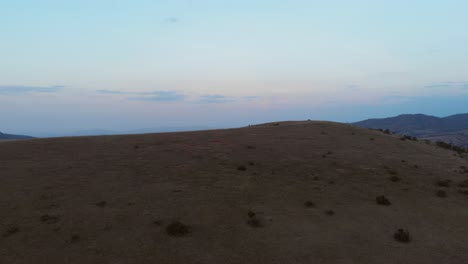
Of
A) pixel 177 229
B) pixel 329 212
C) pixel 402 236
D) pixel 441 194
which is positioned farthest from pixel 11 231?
pixel 441 194

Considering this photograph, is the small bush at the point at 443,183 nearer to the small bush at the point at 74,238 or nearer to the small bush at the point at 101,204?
the small bush at the point at 101,204

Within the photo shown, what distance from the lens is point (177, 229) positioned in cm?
1242

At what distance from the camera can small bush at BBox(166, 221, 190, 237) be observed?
12.3m

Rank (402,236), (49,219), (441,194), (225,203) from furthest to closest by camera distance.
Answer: (441,194) → (225,203) → (49,219) → (402,236)

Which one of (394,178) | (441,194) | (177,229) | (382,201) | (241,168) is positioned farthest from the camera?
(241,168)

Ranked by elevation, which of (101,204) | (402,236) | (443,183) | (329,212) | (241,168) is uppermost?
(241,168)

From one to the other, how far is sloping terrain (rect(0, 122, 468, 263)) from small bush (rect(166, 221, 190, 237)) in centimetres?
4

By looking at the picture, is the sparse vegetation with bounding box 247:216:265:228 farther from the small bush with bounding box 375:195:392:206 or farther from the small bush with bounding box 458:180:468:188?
the small bush with bounding box 458:180:468:188

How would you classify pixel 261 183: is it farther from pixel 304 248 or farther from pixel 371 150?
pixel 371 150

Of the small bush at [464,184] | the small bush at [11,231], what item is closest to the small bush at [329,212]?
the small bush at [464,184]

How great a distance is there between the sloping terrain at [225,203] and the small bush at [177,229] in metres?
0.04

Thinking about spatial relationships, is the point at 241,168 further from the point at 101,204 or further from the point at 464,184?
the point at 464,184

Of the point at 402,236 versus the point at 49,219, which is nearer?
the point at 402,236

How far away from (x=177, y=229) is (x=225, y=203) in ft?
10.1
